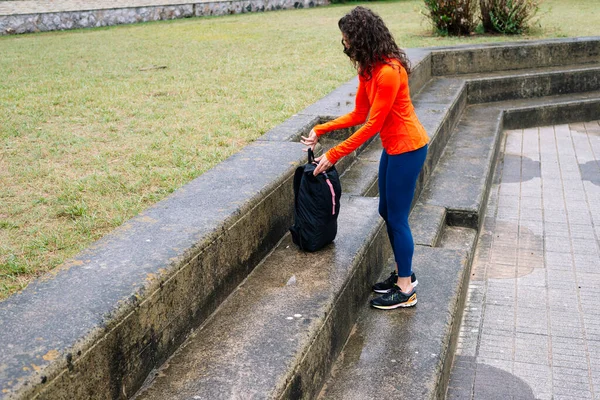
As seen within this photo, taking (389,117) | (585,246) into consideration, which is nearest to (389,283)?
(389,117)

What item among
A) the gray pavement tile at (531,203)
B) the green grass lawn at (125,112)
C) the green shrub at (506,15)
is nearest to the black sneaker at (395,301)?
the green grass lawn at (125,112)

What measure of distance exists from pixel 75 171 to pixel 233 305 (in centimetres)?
181

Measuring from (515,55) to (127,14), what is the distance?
11200 mm

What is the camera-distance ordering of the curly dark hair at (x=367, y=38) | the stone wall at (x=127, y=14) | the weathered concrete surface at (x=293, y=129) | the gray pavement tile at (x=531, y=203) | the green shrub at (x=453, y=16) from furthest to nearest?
the stone wall at (x=127, y=14), the green shrub at (x=453, y=16), the gray pavement tile at (x=531, y=203), the weathered concrete surface at (x=293, y=129), the curly dark hair at (x=367, y=38)

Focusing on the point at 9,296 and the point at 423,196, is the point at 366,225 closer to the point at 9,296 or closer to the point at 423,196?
the point at 423,196

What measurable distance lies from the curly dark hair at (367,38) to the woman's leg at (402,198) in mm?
536

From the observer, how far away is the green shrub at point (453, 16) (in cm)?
1269

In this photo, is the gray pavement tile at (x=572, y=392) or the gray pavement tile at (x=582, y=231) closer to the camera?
the gray pavement tile at (x=572, y=392)

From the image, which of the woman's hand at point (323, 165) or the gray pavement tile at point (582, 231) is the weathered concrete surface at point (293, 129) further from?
the gray pavement tile at point (582, 231)

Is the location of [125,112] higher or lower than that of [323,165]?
lower

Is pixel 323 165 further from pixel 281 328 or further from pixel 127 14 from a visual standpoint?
pixel 127 14

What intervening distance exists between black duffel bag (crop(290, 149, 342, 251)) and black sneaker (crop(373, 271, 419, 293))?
0.45 m

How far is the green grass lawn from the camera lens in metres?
3.88

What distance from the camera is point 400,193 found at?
3816 millimetres
